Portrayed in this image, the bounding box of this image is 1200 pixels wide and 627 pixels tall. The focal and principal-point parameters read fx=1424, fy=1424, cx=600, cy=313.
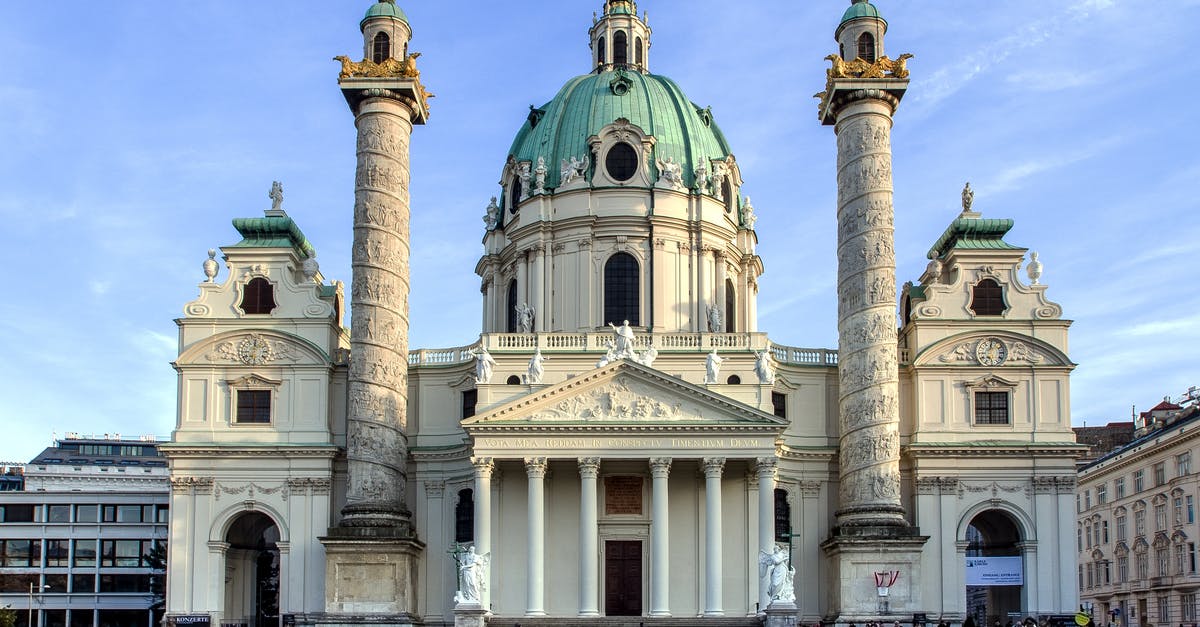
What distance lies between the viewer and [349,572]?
4678cm

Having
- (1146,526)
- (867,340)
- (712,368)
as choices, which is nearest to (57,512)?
(712,368)

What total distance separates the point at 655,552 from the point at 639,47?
26.7m

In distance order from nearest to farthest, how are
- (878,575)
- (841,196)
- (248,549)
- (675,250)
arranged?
(878,575), (841,196), (248,549), (675,250)

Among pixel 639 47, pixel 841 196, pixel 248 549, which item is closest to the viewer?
pixel 841 196

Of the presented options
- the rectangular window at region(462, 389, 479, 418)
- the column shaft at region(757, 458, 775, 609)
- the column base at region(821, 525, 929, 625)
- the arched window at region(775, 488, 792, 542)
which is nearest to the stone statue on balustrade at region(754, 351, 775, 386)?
the column shaft at region(757, 458, 775, 609)

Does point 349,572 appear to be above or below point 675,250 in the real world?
below

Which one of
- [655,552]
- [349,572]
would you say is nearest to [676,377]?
[655,552]

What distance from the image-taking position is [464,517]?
51.6 meters

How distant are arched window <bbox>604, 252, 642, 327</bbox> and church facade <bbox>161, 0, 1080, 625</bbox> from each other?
382 cm

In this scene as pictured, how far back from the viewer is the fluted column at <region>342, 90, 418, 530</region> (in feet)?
157

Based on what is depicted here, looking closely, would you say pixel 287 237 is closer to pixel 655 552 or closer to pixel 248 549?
pixel 248 549

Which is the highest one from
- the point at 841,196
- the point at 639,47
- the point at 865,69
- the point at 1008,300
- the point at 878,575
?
the point at 639,47

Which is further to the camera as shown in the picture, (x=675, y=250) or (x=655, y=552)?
(x=675, y=250)

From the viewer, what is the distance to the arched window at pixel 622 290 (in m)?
56.6
